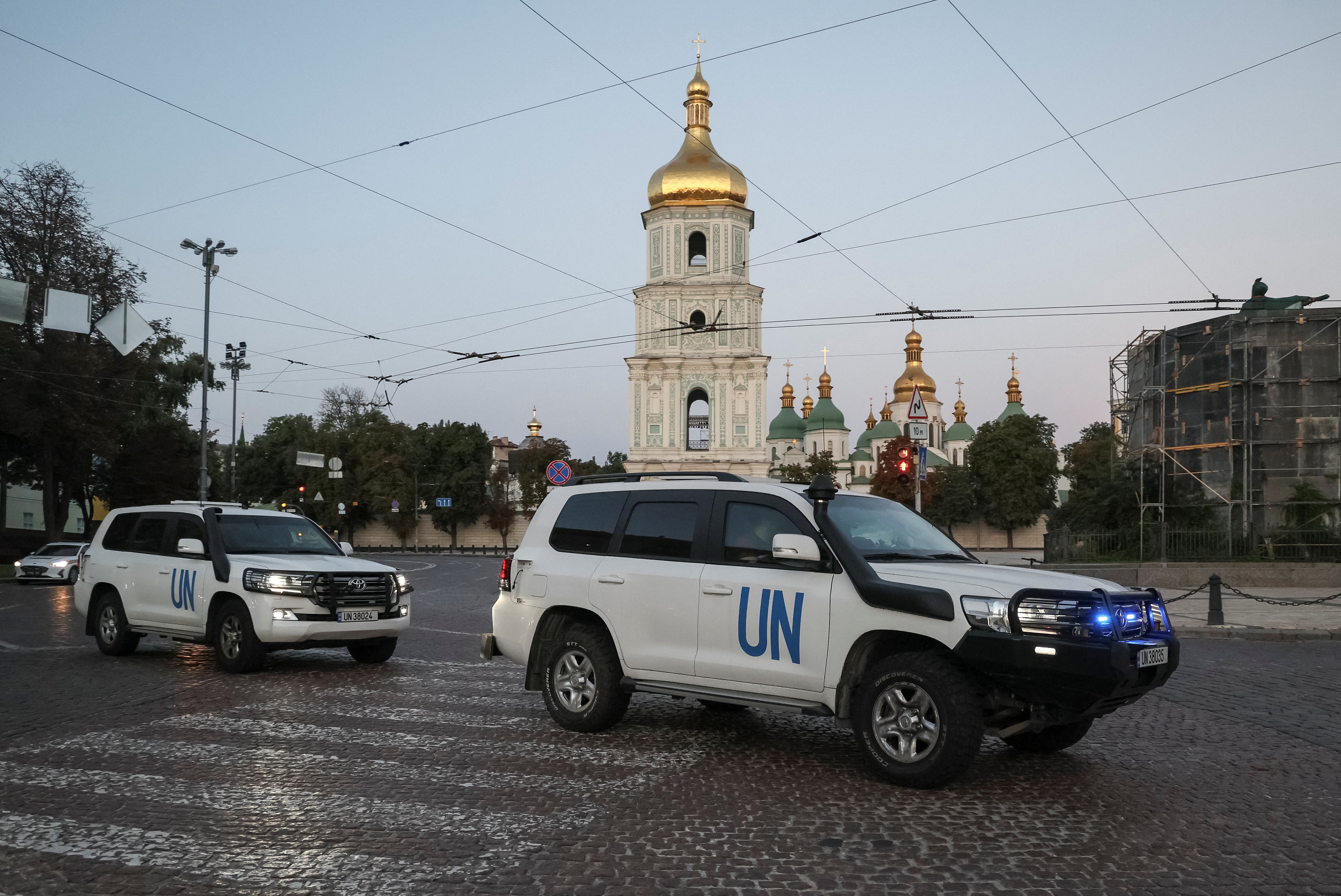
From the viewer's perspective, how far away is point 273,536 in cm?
1288

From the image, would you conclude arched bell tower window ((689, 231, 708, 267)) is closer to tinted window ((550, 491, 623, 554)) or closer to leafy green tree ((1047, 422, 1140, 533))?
leafy green tree ((1047, 422, 1140, 533))

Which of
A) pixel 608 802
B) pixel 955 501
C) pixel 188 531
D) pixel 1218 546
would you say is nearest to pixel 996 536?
pixel 955 501

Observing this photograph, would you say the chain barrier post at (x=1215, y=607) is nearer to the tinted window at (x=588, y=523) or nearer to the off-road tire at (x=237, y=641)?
the tinted window at (x=588, y=523)

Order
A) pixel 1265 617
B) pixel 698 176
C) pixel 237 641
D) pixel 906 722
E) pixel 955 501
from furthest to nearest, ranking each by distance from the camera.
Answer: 1. pixel 955 501
2. pixel 698 176
3. pixel 1265 617
4. pixel 237 641
5. pixel 906 722

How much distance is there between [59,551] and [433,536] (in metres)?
49.2

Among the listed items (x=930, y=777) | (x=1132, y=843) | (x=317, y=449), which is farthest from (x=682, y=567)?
(x=317, y=449)

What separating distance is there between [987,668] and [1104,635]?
70cm

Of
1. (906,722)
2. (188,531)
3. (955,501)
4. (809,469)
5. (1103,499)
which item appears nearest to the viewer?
(906,722)

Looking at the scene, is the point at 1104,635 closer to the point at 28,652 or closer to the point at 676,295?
the point at 28,652

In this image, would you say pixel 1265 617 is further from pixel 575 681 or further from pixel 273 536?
pixel 273 536

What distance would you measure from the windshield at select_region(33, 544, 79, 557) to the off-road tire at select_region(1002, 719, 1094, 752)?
30564 millimetres

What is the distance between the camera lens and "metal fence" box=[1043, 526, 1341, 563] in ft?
92.1

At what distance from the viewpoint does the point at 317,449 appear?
81.3m

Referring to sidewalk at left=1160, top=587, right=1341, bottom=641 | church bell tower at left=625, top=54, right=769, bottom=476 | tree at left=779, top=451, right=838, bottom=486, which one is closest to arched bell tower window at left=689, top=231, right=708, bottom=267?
church bell tower at left=625, top=54, right=769, bottom=476
